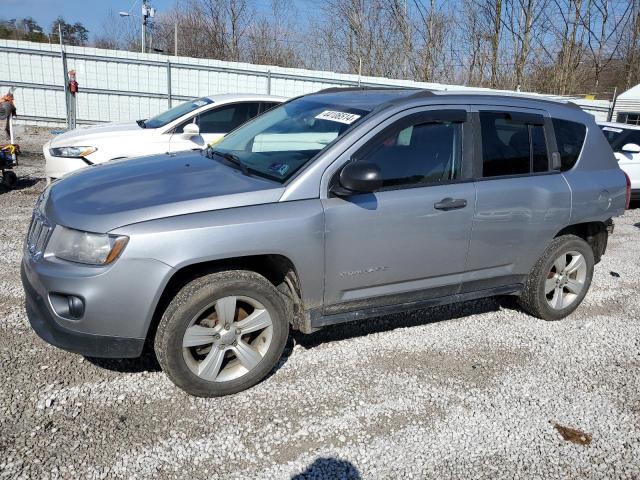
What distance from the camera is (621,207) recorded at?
4770 mm

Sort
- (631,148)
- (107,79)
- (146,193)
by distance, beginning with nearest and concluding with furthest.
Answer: (146,193) < (631,148) < (107,79)

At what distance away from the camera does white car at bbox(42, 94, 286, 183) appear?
714 cm

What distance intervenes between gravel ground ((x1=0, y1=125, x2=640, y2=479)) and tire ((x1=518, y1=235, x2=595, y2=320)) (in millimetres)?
262

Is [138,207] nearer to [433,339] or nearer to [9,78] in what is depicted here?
[433,339]

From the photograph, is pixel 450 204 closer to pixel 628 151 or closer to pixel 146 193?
pixel 146 193

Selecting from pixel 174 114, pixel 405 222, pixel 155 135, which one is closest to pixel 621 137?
pixel 174 114

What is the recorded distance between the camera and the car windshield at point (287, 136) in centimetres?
354

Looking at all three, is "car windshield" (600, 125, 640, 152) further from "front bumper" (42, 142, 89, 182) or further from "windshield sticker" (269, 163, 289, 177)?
"front bumper" (42, 142, 89, 182)

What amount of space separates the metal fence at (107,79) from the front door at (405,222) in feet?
45.5

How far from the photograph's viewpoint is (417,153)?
3.73m

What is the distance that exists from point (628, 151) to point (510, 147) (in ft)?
20.7

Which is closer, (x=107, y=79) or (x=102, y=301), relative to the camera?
(x=102, y=301)

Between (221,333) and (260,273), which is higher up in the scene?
(260,273)

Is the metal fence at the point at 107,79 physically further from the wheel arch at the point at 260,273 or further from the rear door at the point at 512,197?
the wheel arch at the point at 260,273
